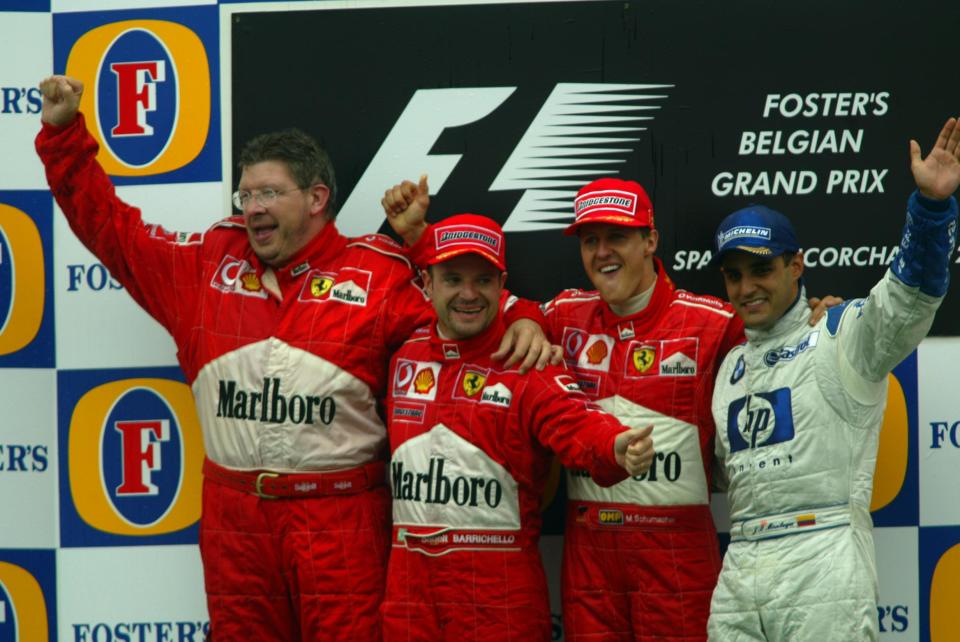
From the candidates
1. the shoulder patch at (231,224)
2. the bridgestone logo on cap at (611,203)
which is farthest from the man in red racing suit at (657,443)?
the shoulder patch at (231,224)

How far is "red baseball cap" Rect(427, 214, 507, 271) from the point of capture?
3.40 meters

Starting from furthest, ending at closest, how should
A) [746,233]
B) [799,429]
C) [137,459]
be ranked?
[137,459], [746,233], [799,429]

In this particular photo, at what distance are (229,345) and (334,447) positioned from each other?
0.46m

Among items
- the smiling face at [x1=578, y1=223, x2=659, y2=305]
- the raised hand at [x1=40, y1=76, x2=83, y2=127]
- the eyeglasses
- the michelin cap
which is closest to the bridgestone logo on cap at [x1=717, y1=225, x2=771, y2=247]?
the michelin cap

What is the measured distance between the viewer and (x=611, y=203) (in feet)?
11.4

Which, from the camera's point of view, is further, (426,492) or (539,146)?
(539,146)

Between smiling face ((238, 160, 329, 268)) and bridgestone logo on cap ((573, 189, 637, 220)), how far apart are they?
0.88 metres

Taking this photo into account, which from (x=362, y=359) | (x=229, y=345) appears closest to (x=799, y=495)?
(x=362, y=359)

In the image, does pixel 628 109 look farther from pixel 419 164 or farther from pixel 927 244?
pixel 927 244

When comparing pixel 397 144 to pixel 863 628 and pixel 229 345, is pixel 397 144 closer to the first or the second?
pixel 229 345

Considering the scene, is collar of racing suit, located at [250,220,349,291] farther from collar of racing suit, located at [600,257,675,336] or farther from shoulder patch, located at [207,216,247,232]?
collar of racing suit, located at [600,257,675,336]

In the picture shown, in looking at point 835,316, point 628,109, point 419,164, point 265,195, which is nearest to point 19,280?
point 265,195

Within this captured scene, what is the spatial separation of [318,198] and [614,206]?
37.5 inches

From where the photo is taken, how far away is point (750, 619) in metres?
3.18
